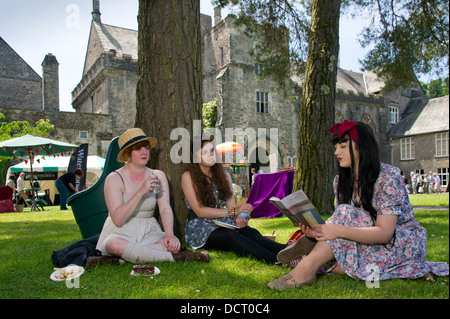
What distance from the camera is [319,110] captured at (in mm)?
7156

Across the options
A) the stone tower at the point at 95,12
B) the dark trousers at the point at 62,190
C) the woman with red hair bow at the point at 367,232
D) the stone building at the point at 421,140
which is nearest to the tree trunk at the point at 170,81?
the woman with red hair bow at the point at 367,232

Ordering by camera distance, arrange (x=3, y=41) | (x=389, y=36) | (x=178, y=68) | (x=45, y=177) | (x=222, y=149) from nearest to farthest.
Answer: (x=178, y=68) → (x=389, y=36) → (x=222, y=149) → (x=45, y=177) → (x=3, y=41)

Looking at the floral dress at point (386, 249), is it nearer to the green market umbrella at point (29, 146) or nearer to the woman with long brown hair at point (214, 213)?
the woman with long brown hair at point (214, 213)

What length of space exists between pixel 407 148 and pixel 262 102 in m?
15.1

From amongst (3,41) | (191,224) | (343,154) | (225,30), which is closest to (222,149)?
(191,224)

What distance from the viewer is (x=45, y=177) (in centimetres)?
1761

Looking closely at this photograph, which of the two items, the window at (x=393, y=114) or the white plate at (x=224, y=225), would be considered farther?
the window at (x=393, y=114)

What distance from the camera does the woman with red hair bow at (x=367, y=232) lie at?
99.3 inches

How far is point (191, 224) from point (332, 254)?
5.51ft

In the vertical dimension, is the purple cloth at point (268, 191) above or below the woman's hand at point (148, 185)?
below

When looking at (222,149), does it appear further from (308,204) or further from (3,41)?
(3,41)

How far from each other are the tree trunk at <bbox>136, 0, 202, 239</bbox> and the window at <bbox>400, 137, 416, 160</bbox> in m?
32.3

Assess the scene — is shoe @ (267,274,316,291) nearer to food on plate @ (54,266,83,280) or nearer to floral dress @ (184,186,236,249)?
floral dress @ (184,186,236,249)

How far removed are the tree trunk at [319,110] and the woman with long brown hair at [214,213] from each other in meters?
3.32
